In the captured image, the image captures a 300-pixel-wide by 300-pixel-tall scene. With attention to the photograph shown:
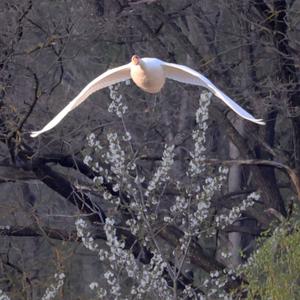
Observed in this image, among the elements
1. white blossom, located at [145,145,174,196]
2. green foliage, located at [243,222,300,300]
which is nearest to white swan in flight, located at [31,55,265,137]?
green foliage, located at [243,222,300,300]

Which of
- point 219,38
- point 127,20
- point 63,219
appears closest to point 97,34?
point 127,20

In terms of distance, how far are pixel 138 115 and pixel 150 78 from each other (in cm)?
511

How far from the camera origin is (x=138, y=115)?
11.3 metres

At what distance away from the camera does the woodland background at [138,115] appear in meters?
10.0

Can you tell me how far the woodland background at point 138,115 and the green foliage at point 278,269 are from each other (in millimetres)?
787

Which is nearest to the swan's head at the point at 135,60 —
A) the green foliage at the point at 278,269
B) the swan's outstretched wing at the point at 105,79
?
the swan's outstretched wing at the point at 105,79

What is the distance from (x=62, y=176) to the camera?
11.0 metres

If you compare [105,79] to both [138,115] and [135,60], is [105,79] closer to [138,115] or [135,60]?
[135,60]

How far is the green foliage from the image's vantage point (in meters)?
8.19

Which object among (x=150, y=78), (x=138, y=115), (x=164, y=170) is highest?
(x=150, y=78)

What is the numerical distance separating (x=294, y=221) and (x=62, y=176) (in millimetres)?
2511

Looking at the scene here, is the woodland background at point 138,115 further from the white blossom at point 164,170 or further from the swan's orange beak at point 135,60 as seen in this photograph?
the swan's orange beak at point 135,60

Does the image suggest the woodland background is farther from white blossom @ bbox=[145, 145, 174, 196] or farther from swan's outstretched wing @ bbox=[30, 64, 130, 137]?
swan's outstretched wing @ bbox=[30, 64, 130, 137]

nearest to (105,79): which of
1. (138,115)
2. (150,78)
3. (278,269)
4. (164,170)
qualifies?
(150,78)
